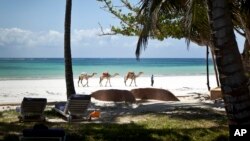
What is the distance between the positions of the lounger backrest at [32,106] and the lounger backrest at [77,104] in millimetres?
756

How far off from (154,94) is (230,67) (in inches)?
589

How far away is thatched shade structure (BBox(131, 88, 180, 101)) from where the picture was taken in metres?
20.7

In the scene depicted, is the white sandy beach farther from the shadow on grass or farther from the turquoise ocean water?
the turquoise ocean water

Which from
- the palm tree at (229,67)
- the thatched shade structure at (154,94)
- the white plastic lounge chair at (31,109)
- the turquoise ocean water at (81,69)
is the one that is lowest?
the turquoise ocean water at (81,69)

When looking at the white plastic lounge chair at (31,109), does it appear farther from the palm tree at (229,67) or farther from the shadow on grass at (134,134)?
the palm tree at (229,67)

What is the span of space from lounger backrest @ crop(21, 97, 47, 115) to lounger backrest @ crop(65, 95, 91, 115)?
756 millimetres

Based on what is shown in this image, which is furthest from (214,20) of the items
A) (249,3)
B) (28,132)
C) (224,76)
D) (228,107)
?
(28,132)

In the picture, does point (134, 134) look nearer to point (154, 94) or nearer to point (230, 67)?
point (230, 67)

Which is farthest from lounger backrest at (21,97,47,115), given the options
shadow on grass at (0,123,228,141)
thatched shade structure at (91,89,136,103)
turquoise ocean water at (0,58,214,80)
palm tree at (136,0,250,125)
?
turquoise ocean water at (0,58,214,80)

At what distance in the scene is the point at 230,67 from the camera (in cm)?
599

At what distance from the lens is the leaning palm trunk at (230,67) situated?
6012 millimetres

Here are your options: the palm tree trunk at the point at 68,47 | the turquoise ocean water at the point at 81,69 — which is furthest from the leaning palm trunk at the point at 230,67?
the turquoise ocean water at the point at 81,69

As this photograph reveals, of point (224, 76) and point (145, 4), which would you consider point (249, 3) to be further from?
point (224, 76)

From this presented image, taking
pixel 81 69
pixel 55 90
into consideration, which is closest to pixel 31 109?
pixel 55 90
